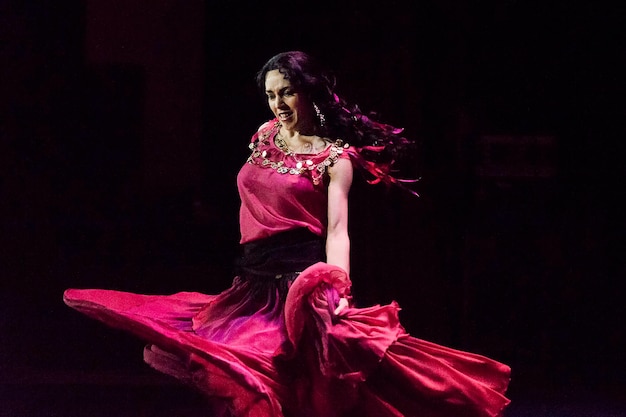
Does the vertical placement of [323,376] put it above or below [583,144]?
below

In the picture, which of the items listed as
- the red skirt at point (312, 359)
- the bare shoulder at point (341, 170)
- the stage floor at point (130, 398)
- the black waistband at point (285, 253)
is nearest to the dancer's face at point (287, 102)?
the bare shoulder at point (341, 170)

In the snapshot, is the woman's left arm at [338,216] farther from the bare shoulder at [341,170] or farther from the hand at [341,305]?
the hand at [341,305]

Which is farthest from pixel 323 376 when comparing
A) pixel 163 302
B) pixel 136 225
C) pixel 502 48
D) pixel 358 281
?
pixel 502 48

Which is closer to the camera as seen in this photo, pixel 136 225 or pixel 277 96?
pixel 277 96

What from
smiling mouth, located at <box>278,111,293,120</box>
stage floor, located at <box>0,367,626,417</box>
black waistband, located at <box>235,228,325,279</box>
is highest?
smiling mouth, located at <box>278,111,293,120</box>

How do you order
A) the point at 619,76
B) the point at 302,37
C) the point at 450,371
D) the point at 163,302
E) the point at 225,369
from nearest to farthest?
1. the point at 225,369
2. the point at 450,371
3. the point at 163,302
4. the point at 302,37
5. the point at 619,76

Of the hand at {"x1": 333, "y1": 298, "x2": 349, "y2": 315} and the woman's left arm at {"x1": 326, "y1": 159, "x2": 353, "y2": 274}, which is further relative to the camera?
the woman's left arm at {"x1": 326, "y1": 159, "x2": 353, "y2": 274}

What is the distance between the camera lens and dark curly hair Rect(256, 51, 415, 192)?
276 centimetres

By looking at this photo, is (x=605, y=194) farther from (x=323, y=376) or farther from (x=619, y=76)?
(x=323, y=376)

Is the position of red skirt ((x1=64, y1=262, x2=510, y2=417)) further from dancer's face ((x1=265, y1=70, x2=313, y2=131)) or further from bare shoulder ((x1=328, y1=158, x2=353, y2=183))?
dancer's face ((x1=265, y1=70, x2=313, y2=131))

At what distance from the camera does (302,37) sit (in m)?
3.63

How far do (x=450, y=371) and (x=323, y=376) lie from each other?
1.29 feet

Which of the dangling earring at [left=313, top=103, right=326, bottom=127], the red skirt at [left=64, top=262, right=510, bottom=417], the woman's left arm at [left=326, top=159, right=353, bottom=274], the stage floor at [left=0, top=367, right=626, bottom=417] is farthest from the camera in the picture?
the stage floor at [left=0, top=367, right=626, bottom=417]

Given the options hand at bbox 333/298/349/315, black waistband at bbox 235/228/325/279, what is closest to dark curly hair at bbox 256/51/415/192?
black waistband at bbox 235/228/325/279
